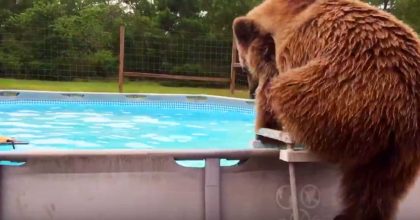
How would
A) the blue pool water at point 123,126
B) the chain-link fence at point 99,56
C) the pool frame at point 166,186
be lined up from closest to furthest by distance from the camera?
the pool frame at point 166,186, the blue pool water at point 123,126, the chain-link fence at point 99,56

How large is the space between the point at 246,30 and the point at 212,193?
30.4 inches

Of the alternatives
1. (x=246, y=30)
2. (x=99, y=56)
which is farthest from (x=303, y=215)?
(x=99, y=56)

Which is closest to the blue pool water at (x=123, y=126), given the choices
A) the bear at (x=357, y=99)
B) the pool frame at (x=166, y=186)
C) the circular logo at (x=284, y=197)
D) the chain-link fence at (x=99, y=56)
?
the pool frame at (x=166, y=186)

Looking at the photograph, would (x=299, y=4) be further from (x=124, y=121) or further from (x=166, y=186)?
(x=124, y=121)

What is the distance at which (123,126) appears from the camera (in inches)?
350

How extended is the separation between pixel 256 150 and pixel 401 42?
77cm

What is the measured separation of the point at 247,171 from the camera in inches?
99.5

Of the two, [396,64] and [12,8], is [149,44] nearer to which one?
[12,8]

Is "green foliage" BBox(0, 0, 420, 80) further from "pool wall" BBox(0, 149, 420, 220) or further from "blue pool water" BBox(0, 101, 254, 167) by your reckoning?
"pool wall" BBox(0, 149, 420, 220)

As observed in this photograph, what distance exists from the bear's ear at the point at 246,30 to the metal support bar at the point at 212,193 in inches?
24.5

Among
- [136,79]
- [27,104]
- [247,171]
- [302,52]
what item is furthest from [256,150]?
[136,79]

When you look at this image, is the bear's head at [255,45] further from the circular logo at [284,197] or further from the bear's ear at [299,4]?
the circular logo at [284,197]

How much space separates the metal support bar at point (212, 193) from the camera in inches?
97.0

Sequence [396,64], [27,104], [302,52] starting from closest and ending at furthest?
[396,64], [302,52], [27,104]
